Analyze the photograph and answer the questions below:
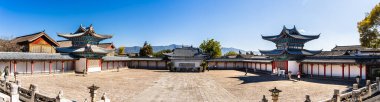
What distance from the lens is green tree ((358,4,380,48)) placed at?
29.5 metres

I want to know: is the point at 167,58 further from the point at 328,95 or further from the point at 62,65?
the point at 328,95

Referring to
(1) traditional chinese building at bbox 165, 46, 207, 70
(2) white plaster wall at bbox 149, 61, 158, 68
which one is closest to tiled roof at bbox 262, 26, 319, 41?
(1) traditional chinese building at bbox 165, 46, 207, 70

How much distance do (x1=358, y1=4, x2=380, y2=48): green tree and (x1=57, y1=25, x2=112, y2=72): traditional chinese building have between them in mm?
41007

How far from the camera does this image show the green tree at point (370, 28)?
29547 millimetres

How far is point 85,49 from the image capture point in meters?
42.4

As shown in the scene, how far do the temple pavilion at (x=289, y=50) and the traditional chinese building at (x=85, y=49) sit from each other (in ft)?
102

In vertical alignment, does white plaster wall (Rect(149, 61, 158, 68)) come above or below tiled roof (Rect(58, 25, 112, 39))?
below

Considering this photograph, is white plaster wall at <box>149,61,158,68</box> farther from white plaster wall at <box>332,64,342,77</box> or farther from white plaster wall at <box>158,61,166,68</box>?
white plaster wall at <box>332,64,342,77</box>

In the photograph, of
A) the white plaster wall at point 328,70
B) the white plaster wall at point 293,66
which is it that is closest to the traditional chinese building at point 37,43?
the white plaster wall at point 293,66

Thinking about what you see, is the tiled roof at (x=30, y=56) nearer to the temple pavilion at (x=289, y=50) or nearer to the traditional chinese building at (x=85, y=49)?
the traditional chinese building at (x=85, y=49)

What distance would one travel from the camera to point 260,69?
50.0m

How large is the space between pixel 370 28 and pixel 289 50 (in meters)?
10.9

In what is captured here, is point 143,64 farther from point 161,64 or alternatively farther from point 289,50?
point 289,50

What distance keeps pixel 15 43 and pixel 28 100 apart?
37424mm
